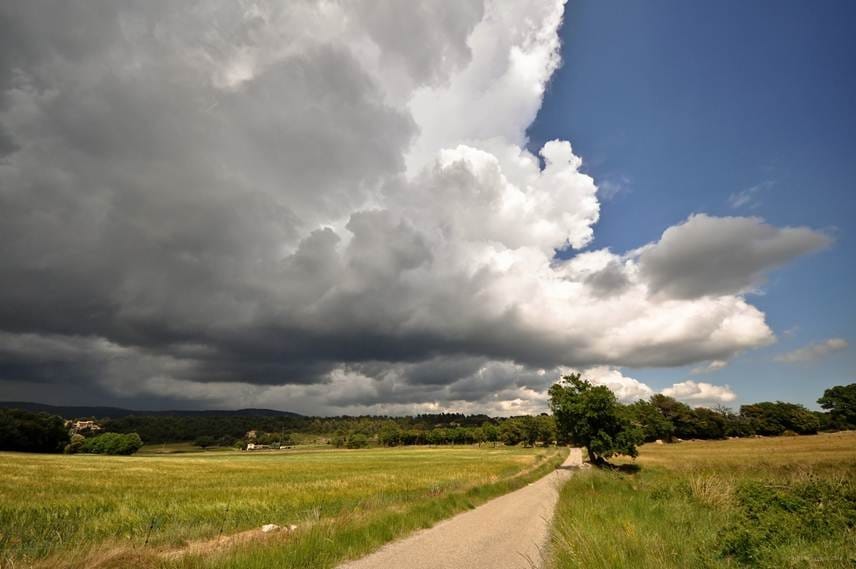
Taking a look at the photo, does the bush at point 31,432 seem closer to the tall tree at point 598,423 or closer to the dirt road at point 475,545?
the tall tree at point 598,423

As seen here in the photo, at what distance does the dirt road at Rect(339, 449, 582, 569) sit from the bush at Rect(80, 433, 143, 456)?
5562 inches

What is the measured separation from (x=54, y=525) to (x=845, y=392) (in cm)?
17533

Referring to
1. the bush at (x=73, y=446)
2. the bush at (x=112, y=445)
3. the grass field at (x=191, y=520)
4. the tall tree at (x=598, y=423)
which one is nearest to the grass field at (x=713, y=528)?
the grass field at (x=191, y=520)

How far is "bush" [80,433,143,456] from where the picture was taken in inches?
4815

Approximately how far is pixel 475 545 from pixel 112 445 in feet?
485

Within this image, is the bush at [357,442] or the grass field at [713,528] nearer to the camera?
the grass field at [713,528]

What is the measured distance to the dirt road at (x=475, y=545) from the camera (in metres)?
11.1

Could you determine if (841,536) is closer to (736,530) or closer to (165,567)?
(736,530)

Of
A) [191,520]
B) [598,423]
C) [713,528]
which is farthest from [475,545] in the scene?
[598,423]

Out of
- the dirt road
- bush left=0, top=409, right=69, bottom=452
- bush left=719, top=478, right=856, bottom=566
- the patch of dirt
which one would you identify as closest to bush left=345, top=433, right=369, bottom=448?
bush left=0, top=409, right=69, bottom=452

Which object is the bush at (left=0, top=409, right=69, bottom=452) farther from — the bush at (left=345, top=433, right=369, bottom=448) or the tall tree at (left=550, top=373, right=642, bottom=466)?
the tall tree at (left=550, top=373, right=642, bottom=466)

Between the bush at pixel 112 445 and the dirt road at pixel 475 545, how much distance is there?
141287 mm

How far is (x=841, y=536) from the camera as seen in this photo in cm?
1152

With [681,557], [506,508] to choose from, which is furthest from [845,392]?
[681,557]
